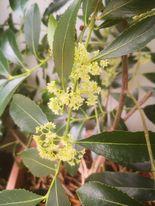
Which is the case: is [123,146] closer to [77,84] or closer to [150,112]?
[77,84]

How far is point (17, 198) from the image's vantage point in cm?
49

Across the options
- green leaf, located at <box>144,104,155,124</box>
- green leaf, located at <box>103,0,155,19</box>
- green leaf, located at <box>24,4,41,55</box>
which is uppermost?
green leaf, located at <box>24,4,41,55</box>

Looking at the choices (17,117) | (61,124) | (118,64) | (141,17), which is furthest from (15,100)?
(118,64)

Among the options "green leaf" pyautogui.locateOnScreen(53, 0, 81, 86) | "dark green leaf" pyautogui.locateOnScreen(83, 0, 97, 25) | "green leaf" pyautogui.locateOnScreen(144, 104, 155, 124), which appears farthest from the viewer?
"green leaf" pyautogui.locateOnScreen(144, 104, 155, 124)

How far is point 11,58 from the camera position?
688 mm

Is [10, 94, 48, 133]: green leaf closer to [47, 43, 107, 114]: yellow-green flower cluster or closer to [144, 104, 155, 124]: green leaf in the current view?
[47, 43, 107, 114]: yellow-green flower cluster

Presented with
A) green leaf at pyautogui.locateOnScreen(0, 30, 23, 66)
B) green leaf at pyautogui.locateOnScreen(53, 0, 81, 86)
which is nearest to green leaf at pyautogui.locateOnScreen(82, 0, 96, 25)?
green leaf at pyautogui.locateOnScreen(53, 0, 81, 86)

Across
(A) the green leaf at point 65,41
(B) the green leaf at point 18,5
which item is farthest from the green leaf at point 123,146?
(B) the green leaf at point 18,5

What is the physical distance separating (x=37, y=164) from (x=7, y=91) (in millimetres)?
143

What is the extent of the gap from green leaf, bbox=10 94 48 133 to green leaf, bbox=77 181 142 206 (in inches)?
6.6

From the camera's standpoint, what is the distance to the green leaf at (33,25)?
611mm

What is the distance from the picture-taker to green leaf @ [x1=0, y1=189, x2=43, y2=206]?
48 centimetres

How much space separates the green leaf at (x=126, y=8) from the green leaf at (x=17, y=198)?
0.29m

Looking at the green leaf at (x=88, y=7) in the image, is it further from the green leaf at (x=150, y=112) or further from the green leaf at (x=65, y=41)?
the green leaf at (x=150, y=112)
